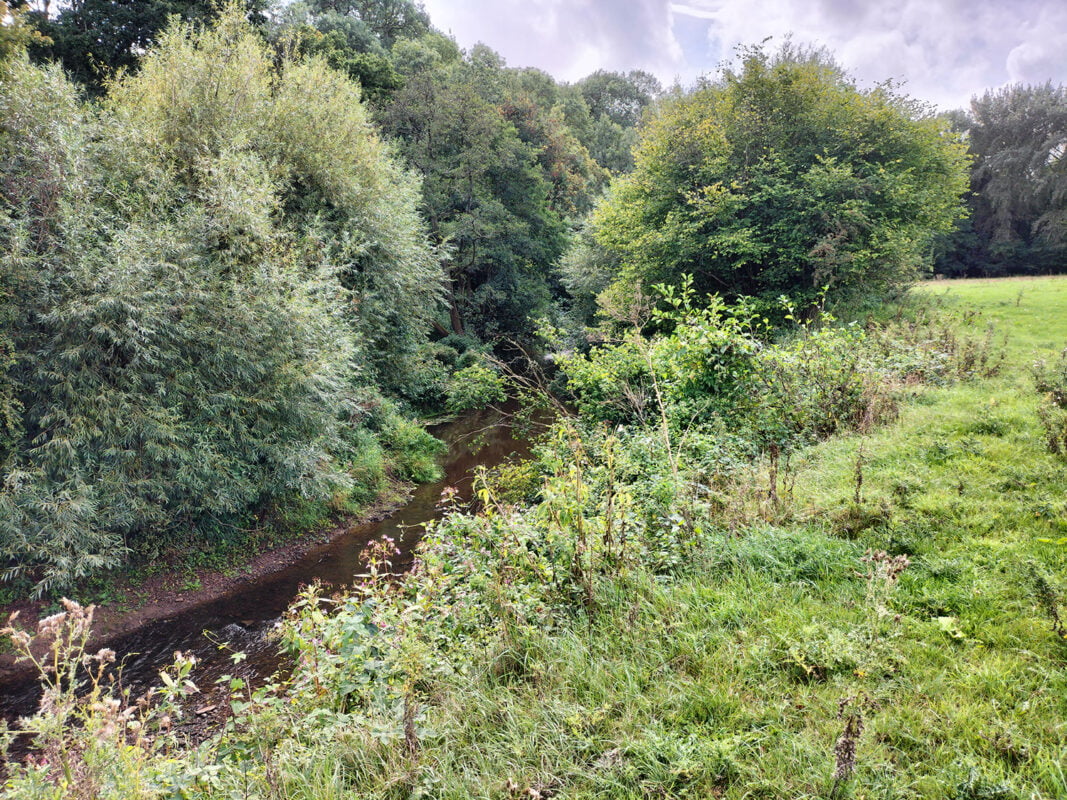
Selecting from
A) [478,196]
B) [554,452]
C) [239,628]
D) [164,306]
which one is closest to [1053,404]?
[554,452]

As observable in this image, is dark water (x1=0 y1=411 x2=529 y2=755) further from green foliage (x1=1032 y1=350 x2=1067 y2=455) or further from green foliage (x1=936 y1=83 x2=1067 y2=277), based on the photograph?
green foliage (x1=936 y1=83 x2=1067 y2=277)

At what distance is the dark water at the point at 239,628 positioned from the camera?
695 centimetres

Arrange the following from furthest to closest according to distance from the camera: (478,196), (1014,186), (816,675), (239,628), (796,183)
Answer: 1. (1014,186)
2. (478,196)
3. (796,183)
4. (239,628)
5. (816,675)

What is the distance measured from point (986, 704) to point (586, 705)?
192 cm

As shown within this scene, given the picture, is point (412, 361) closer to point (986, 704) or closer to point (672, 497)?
point (672, 497)

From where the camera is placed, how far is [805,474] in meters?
5.48

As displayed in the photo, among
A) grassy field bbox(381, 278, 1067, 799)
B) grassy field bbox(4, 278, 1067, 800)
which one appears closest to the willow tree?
grassy field bbox(4, 278, 1067, 800)

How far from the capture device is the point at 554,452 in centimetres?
671

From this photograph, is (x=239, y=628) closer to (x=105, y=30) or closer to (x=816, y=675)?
(x=816, y=675)

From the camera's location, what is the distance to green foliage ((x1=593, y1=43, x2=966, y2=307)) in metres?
15.6

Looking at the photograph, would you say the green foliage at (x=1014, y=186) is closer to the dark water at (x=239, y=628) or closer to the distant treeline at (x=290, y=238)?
the distant treeline at (x=290, y=238)

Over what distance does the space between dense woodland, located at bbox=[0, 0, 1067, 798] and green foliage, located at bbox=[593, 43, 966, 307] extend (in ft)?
0.43

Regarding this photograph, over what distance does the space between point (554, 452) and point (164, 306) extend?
6.64 metres

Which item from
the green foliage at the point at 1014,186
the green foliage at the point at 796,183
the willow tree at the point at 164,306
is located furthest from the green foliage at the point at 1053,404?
the green foliage at the point at 1014,186
